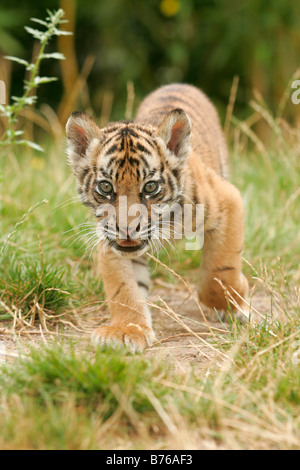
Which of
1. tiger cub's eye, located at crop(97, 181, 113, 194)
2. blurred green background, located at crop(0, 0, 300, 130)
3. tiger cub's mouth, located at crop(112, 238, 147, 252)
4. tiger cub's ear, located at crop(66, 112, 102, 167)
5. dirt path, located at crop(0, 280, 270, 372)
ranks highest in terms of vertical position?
blurred green background, located at crop(0, 0, 300, 130)

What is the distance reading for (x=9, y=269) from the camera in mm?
4125

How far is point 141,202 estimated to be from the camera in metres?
3.64

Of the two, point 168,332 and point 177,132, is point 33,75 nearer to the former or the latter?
point 177,132

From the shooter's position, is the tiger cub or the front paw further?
the tiger cub

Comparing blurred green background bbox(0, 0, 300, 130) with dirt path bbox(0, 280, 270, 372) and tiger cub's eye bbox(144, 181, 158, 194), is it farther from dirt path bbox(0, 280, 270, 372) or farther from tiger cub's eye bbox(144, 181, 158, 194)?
tiger cub's eye bbox(144, 181, 158, 194)

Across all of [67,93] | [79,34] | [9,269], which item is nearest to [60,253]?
[9,269]

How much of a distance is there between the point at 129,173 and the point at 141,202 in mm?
169

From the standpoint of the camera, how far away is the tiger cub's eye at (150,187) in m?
3.68

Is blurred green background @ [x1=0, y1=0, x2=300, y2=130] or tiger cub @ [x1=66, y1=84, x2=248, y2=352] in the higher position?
blurred green background @ [x1=0, y1=0, x2=300, y2=130]

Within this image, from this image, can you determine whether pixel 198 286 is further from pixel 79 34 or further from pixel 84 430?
pixel 79 34

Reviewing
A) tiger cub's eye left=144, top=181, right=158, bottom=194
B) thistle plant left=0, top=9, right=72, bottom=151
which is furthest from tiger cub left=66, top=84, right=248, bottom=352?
thistle plant left=0, top=9, right=72, bottom=151

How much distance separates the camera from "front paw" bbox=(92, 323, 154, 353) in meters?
3.49

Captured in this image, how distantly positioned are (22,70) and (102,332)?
27.1ft
